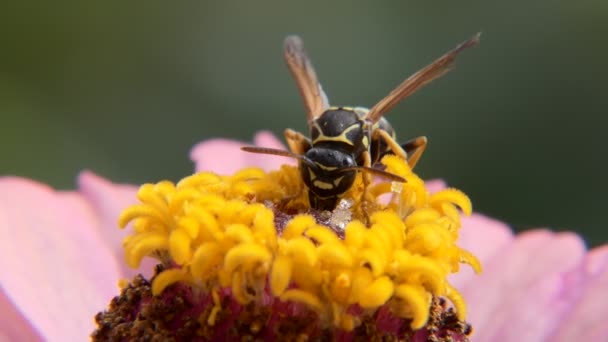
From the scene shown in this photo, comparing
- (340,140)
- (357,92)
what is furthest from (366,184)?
(357,92)

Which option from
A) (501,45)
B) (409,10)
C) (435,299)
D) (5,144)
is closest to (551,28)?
(501,45)

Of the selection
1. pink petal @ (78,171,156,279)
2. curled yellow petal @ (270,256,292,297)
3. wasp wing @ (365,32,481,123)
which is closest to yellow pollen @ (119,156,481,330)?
curled yellow petal @ (270,256,292,297)

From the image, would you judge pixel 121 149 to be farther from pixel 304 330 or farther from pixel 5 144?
pixel 304 330

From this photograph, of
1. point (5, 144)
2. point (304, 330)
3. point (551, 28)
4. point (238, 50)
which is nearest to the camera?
point (304, 330)

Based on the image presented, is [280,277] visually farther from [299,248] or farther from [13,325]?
[13,325]

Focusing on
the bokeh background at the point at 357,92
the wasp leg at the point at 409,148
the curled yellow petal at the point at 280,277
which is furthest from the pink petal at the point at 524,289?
the bokeh background at the point at 357,92

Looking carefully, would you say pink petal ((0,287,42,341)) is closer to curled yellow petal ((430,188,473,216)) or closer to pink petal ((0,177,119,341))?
pink petal ((0,177,119,341))
